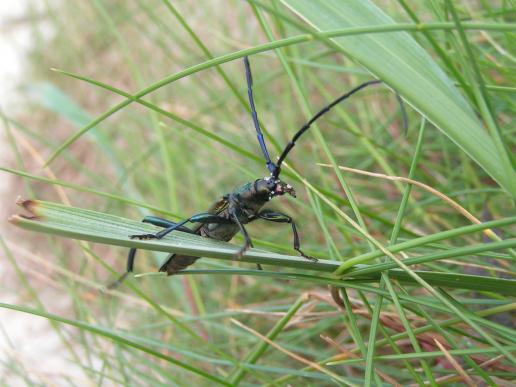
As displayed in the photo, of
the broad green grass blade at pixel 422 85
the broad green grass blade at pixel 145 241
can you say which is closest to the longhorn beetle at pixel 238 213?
the broad green grass blade at pixel 145 241

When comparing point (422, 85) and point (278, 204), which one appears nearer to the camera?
point (422, 85)

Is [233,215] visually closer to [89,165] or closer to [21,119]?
[89,165]

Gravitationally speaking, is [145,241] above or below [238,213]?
below

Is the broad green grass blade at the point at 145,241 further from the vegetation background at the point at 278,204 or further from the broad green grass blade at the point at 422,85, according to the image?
the broad green grass blade at the point at 422,85

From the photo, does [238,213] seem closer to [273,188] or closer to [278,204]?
[273,188]

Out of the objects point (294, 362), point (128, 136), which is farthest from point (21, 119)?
point (294, 362)

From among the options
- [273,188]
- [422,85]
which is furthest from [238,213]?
[422,85]

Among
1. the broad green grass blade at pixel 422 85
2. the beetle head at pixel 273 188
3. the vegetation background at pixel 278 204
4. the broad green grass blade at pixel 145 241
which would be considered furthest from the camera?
the beetle head at pixel 273 188
